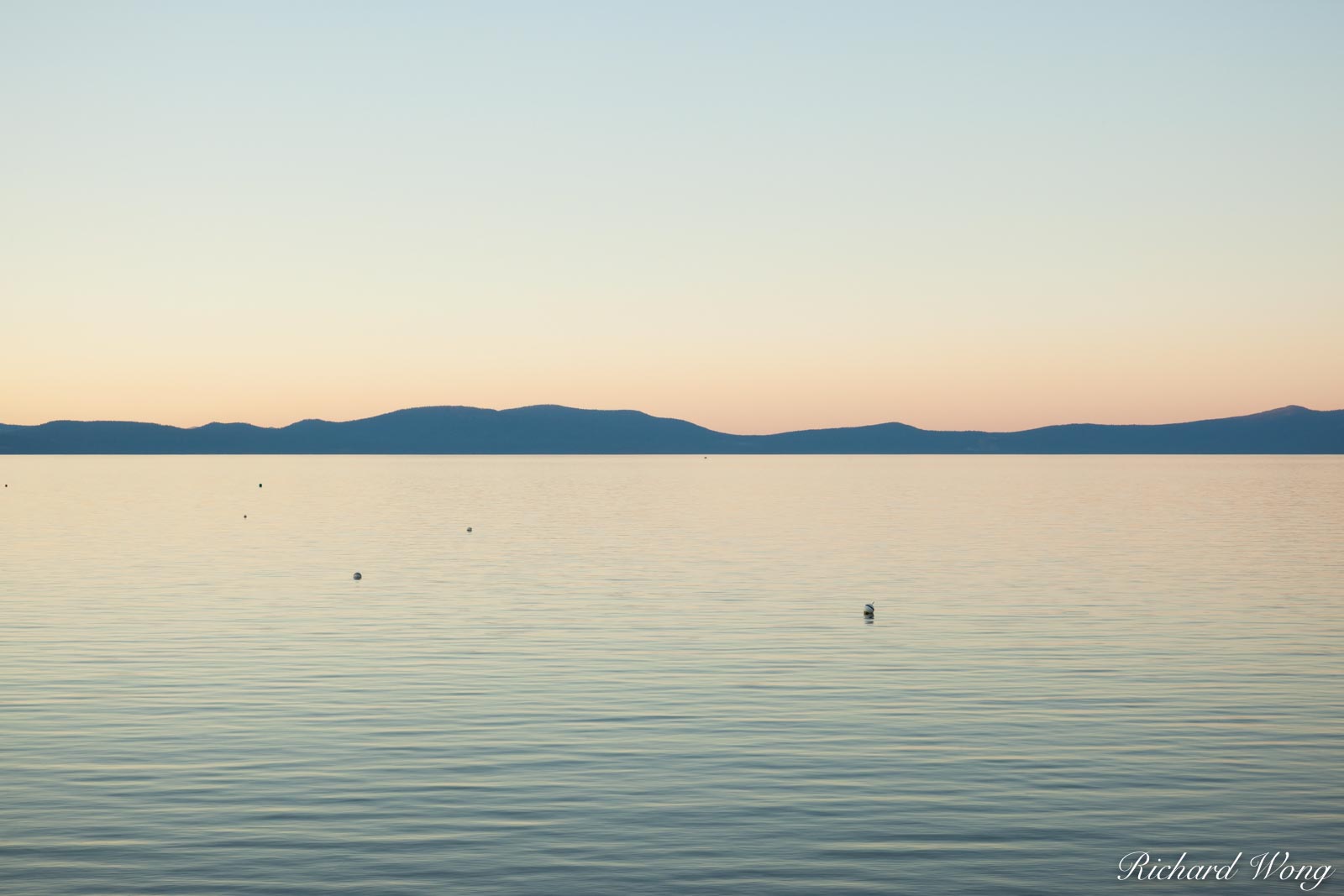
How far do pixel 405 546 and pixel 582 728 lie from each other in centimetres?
5248

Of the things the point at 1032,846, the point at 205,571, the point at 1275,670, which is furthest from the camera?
the point at 205,571

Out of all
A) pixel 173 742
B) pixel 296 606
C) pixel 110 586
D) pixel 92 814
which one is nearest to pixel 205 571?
pixel 110 586

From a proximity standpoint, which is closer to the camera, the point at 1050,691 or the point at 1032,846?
the point at 1032,846

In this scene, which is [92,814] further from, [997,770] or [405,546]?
[405,546]

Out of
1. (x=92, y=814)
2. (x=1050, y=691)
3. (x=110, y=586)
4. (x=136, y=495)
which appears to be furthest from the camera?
(x=136, y=495)

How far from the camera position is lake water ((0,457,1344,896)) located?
18.7 metres

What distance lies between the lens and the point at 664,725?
2756 cm

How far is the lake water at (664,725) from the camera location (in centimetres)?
1873

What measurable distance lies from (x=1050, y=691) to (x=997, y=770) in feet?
27.4

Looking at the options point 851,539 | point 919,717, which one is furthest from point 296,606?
point 851,539

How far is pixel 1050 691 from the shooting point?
1230 inches

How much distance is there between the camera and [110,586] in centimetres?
5459

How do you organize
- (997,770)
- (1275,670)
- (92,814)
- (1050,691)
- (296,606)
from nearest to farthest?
1. (92,814)
2. (997,770)
3. (1050,691)
4. (1275,670)
5. (296,606)

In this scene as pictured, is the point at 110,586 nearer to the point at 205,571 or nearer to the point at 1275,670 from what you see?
the point at 205,571
